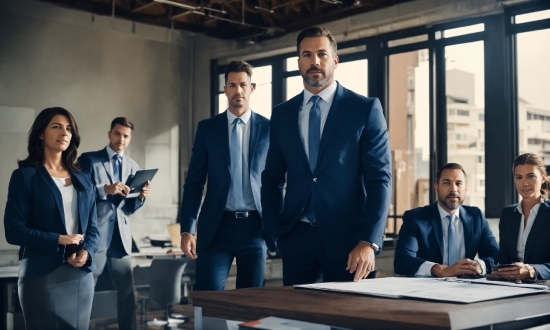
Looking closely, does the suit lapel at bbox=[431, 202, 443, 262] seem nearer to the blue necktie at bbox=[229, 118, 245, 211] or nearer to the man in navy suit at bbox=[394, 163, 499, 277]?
the man in navy suit at bbox=[394, 163, 499, 277]

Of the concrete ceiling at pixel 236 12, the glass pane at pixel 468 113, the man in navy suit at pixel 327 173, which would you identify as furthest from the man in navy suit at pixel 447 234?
the concrete ceiling at pixel 236 12

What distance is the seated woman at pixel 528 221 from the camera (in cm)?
335

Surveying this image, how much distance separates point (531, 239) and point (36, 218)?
252cm

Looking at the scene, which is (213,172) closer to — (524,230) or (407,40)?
(524,230)

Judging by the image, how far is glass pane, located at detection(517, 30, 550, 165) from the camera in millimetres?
5801

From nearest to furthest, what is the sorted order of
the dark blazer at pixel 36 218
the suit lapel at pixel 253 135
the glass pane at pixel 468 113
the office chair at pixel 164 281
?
the dark blazer at pixel 36 218, the suit lapel at pixel 253 135, the office chair at pixel 164 281, the glass pane at pixel 468 113

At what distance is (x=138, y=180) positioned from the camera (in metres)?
4.70

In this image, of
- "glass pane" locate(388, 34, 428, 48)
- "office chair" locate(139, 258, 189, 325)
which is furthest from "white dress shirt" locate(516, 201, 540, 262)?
"glass pane" locate(388, 34, 428, 48)

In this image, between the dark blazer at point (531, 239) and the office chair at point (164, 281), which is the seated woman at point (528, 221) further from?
the office chair at point (164, 281)

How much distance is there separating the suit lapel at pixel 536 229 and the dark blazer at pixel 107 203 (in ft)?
9.01

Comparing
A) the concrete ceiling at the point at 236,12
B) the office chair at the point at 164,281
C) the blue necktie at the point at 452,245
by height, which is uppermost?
the concrete ceiling at the point at 236,12

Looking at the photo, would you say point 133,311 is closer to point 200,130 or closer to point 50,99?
point 200,130

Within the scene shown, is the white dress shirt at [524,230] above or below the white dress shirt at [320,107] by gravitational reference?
below

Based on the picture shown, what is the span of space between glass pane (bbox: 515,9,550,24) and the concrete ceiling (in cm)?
134
